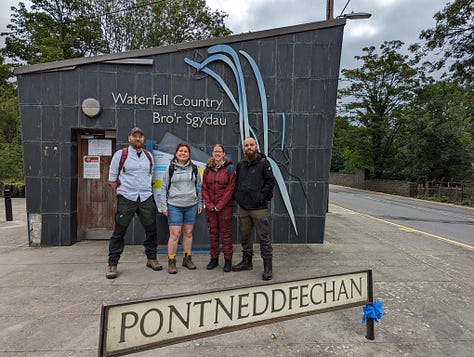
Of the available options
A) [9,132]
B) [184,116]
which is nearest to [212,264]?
[184,116]

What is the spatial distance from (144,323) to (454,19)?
20892 millimetres

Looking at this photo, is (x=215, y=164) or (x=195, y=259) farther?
(x=195, y=259)

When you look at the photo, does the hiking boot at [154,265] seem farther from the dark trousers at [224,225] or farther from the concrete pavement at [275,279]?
the dark trousers at [224,225]

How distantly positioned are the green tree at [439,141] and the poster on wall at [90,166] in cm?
2664

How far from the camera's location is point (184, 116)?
5.62m

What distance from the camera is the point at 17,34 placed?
2097cm

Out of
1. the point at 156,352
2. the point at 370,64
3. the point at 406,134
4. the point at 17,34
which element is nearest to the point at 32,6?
the point at 17,34

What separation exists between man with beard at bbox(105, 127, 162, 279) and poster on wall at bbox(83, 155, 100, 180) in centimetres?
204

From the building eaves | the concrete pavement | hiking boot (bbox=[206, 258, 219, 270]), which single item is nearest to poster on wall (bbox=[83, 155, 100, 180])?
the concrete pavement

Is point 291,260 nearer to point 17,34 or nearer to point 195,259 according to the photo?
point 195,259

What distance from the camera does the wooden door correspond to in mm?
5816

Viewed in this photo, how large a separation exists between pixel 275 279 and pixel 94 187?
3.93 metres

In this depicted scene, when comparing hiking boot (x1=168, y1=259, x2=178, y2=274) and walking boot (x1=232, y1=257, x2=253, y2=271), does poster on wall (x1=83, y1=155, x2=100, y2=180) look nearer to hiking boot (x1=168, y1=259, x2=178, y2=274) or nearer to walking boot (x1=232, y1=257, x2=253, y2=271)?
hiking boot (x1=168, y1=259, x2=178, y2=274)

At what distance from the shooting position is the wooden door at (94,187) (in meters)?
5.82
